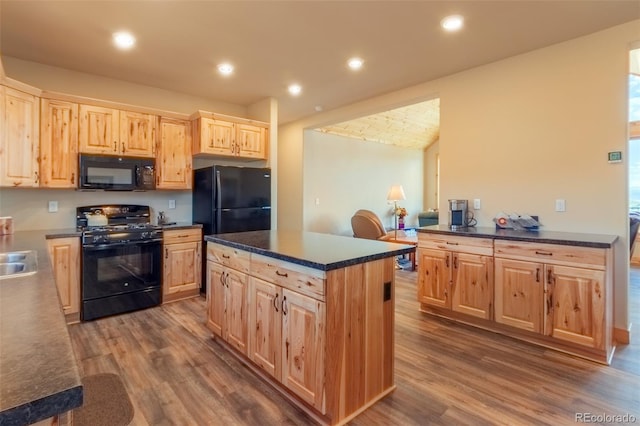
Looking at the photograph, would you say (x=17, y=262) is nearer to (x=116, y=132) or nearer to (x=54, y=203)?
(x=54, y=203)

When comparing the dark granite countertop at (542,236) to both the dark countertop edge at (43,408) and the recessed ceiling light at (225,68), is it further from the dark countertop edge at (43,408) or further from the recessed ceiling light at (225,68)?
the dark countertop edge at (43,408)

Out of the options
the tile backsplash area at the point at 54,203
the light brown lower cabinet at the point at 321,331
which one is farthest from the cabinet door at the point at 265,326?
the tile backsplash area at the point at 54,203

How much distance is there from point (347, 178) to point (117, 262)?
4.89 meters

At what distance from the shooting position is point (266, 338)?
2.21 metres

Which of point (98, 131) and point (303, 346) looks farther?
point (98, 131)

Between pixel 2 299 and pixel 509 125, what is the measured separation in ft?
13.0

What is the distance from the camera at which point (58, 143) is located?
11.2ft

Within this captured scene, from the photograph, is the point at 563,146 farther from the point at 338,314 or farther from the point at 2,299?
the point at 2,299

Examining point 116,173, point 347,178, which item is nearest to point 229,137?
point 116,173

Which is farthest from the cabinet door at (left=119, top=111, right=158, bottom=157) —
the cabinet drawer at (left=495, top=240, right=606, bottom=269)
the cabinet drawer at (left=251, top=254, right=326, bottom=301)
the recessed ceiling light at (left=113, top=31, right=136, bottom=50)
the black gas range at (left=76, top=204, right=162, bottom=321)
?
the cabinet drawer at (left=495, top=240, right=606, bottom=269)

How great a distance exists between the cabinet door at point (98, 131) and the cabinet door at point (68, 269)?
1.01 m

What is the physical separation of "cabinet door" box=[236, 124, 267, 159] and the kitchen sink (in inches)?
106

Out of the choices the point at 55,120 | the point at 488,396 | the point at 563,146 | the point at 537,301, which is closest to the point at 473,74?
the point at 563,146

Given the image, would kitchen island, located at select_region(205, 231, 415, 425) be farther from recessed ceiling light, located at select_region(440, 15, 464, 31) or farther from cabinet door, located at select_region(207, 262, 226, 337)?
recessed ceiling light, located at select_region(440, 15, 464, 31)
